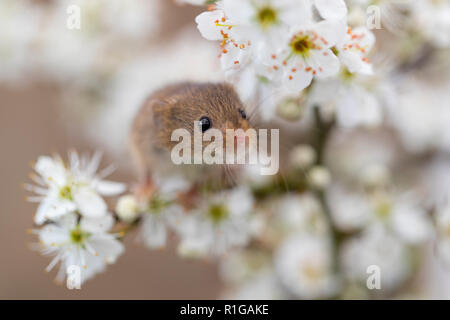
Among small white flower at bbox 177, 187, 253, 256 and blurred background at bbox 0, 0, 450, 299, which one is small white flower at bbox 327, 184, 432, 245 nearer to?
blurred background at bbox 0, 0, 450, 299

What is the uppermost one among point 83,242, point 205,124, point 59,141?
point 59,141

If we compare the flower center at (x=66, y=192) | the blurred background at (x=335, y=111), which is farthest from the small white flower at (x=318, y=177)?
the flower center at (x=66, y=192)

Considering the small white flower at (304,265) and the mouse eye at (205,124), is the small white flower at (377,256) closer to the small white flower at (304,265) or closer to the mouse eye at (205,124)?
the small white flower at (304,265)

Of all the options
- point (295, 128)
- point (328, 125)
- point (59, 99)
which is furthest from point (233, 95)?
point (59, 99)

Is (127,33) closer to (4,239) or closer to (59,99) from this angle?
(59,99)

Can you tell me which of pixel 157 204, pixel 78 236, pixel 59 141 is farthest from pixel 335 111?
pixel 59 141

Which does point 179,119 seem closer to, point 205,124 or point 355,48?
point 205,124
